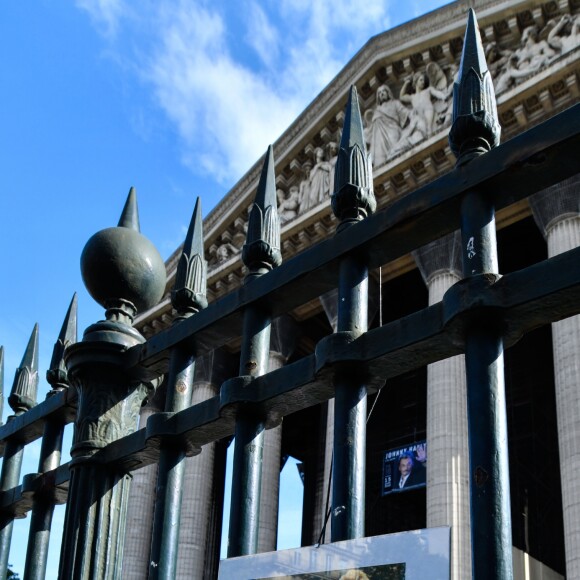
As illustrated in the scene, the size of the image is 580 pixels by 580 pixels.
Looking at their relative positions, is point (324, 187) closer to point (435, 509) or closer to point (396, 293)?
point (396, 293)

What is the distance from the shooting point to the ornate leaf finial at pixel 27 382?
5449 mm

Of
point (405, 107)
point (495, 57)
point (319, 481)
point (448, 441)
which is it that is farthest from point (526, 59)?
point (319, 481)

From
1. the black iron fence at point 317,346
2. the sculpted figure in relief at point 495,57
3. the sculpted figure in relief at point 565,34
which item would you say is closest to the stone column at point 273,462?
the sculpted figure in relief at point 495,57

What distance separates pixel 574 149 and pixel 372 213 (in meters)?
0.94

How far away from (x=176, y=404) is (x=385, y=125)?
72.7 feet

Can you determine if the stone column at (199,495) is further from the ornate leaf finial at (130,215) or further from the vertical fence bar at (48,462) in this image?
the ornate leaf finial at (130,215)

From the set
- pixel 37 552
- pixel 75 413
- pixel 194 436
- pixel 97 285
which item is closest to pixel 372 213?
pixel 194 436

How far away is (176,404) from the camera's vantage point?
4.11m

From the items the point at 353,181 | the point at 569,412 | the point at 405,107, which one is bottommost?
the point at 353,181

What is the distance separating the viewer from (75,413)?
489cm

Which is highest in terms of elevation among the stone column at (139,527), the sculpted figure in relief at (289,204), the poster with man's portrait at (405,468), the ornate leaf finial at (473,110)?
the sculpted figure in relief at (289,204)

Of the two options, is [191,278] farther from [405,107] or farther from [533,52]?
[405,107]

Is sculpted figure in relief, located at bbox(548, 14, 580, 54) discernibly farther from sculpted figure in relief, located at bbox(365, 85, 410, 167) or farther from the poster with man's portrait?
the poster with man's portrait

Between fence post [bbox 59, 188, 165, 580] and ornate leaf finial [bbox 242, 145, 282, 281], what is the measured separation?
729mm
